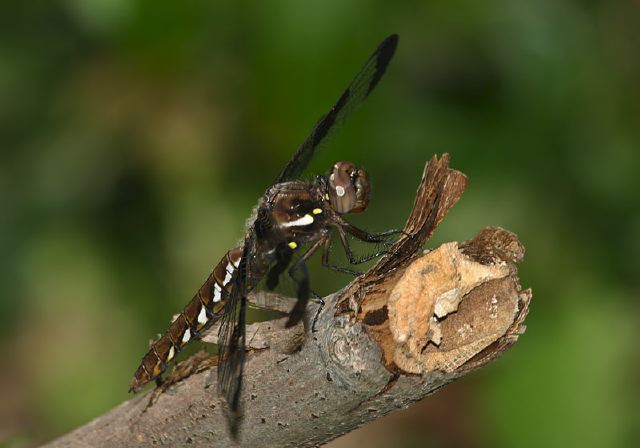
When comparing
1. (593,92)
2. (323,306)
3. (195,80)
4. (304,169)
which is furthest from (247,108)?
(323,306)

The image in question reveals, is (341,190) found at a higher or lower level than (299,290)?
higher

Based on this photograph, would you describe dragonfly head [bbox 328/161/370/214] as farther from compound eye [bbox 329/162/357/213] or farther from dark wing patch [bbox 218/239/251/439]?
dark wing patch [bbox 218/239/251/439]

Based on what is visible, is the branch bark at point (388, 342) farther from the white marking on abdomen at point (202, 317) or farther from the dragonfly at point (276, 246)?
the white marking on abdomen at point (202, 317)

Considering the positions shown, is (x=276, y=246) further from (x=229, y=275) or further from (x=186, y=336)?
(x=186, y=336)

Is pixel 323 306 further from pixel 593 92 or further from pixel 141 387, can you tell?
pixel 593 92

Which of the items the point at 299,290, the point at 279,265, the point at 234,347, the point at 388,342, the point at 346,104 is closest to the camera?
the point at 388,342

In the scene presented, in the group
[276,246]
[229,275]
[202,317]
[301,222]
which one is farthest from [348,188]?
[202,317]

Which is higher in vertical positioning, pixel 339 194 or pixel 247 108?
pixel 247 108
